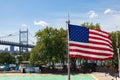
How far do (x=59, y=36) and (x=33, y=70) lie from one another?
8.68m

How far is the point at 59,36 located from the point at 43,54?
517cm

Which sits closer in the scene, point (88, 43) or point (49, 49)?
point (88, 43)

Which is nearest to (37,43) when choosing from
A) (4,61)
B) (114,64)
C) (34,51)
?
(34,51)

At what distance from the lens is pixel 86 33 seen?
15.4 m

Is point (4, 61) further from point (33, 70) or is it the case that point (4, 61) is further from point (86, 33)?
point (86, 33)

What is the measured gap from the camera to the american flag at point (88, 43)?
48.8 feet

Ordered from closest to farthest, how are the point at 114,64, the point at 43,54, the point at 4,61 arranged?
the point at 43,54, the point at 114,64, the point at 4,61

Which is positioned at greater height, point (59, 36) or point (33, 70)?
point (59, 36)

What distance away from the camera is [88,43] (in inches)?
619

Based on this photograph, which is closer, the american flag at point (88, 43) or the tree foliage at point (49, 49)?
the american flag at point (88, 43)

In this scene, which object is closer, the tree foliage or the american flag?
the american flag

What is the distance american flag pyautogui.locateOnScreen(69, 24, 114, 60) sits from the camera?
14.9 metres

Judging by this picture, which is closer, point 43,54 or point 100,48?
point 100,48

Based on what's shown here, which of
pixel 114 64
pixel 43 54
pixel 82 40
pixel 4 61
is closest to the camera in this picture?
pixel 82 40
